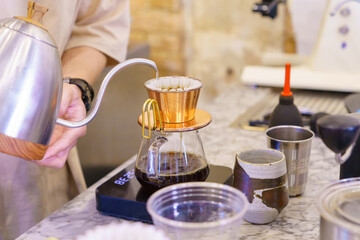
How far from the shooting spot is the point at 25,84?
621 mm

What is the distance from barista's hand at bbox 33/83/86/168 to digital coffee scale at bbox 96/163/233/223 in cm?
10

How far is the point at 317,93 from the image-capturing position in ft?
5.62

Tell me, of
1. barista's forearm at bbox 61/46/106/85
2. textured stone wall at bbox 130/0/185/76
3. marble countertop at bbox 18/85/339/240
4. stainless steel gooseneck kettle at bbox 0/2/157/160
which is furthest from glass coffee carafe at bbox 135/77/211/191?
textured stone wall at bbox 130/0/185/76

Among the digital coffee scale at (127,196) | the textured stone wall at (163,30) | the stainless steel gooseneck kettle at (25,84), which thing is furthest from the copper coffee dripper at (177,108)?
the textured stone wall at (163,30)

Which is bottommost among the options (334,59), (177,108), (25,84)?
(334,59)

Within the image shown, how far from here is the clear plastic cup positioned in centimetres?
66

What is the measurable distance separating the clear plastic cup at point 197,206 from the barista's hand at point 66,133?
287 mm

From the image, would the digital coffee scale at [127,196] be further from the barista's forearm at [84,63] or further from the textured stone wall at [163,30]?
the textured stone wall at [163,30]

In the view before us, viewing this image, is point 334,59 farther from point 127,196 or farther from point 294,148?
point 127,196

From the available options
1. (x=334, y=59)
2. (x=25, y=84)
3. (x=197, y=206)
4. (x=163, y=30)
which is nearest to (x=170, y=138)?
(x=197, y=206)

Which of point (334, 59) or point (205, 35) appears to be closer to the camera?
point (334, 59)

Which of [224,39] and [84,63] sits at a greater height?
[84,63]

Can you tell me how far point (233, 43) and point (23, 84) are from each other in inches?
84.7

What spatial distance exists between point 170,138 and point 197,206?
0.59 feet
